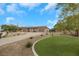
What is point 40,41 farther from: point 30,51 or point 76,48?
point 76,48

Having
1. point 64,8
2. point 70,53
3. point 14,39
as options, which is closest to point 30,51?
point 14,39

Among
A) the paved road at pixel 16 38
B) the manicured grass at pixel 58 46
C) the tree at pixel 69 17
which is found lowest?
the manicured grass at pixel 58 46

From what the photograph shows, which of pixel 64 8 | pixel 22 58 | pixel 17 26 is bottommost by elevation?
pixel 22 58

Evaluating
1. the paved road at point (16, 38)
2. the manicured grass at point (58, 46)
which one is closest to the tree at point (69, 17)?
the manicured grass at point (58, 46)

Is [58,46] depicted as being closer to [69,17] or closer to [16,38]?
[69,17]

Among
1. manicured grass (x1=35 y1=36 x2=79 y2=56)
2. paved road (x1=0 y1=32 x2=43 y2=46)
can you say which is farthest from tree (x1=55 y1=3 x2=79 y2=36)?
paved road (x1=0 y1=32 x2=43 y2=46)

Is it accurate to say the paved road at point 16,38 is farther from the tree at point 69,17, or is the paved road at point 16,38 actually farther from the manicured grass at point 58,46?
the tree at point 69,17

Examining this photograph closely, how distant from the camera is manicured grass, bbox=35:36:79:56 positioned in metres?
1.81

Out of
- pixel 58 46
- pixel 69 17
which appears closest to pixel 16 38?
pixel 58 46

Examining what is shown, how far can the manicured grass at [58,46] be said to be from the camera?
181 cm

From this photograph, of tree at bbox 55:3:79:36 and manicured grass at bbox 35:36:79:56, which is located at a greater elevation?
tree at bbox 55:3:79:36

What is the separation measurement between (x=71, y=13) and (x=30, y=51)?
549mm

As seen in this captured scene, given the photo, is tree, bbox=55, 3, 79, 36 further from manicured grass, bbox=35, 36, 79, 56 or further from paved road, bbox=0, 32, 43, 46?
paved road, bbox=0, 32, 43, 46

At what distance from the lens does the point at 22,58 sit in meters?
1.80
